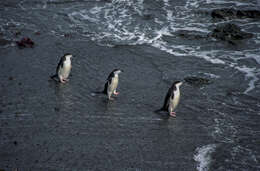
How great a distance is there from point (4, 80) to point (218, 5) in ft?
44.7

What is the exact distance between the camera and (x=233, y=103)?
10.1 metres

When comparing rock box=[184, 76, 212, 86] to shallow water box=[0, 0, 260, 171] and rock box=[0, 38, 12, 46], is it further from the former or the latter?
rock box=[0, 38, 12, 46]

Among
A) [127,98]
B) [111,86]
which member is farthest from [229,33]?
[111,86]

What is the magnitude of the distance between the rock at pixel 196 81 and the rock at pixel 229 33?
4503mm

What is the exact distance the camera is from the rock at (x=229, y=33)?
1560cm

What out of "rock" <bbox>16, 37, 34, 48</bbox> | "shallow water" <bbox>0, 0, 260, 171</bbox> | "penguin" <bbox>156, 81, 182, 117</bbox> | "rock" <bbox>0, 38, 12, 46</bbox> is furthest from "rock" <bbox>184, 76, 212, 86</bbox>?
"rock" <bbox>0, 38, 12, 46</bbox>

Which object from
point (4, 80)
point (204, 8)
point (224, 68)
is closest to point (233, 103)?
point (224, 68)

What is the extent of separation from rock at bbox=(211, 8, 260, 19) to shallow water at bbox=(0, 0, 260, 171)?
45 centimetres

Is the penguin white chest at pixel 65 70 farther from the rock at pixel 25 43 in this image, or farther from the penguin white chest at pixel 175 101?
the penguin white chest at pixel 175 101

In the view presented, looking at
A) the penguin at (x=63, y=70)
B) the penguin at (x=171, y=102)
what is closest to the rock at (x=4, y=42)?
the penguin at (x=63, y=70)

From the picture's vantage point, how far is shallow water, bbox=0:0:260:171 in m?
7.46

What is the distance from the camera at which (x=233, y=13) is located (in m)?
18.8

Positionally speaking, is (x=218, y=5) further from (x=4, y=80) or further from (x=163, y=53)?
(x=4, y=80)

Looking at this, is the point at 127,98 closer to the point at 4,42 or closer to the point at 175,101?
the point at 175,101
